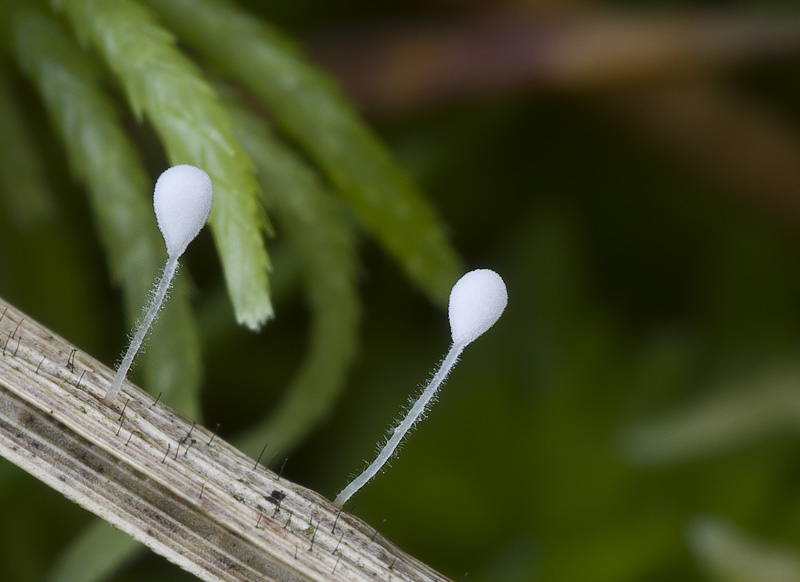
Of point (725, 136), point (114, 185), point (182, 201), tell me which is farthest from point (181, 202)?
point (725, 136)

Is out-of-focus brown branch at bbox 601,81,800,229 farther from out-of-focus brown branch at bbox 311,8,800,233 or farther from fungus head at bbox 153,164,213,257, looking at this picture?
fungus head at bbox 153,164,213,257

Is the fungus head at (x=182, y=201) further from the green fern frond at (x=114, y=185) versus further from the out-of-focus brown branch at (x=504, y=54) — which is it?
the out-of-focus brown branch at (x=504, y=54)

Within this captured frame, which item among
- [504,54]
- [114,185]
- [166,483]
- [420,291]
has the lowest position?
[166,483]

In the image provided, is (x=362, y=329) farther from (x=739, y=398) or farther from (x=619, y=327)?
(x=739, y=398)

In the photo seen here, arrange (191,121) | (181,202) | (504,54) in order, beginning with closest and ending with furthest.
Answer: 1. (181,202)
2. (191,121)
3. (504,54)

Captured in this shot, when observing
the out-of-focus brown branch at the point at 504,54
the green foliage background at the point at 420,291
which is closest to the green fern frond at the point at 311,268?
the green foliage background at the point at 420,291

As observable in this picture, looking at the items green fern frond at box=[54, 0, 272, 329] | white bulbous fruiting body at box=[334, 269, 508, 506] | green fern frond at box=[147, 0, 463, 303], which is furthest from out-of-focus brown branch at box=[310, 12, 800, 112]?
white bulbous fruiting body at box=[334, 269, 508, 506]

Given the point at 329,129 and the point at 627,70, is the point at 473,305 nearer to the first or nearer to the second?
the point at 329,129
